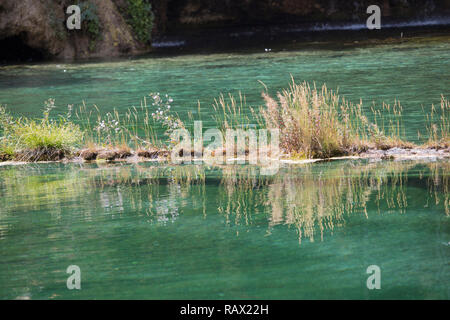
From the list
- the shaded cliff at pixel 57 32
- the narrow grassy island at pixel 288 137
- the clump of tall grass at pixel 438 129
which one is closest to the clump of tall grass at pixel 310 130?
the narrow grassy island at pixel 288 137

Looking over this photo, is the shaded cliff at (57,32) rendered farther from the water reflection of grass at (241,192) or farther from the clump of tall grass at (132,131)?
the water reflection of grass at (241,192)

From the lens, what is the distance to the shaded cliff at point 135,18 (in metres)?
27.1

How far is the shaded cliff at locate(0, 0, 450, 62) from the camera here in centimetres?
2708

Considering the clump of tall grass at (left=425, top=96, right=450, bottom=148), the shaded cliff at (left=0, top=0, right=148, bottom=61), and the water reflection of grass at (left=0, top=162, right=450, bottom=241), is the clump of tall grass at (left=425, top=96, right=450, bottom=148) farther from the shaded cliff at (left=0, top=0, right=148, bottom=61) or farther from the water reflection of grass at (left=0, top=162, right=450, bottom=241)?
the shaded cliff at (left=0, top=0, right=148, bottom=61)

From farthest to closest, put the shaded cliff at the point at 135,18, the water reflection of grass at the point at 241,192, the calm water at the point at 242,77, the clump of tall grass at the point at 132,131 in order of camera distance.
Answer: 1. the shaded cliff at the point at 135,18
2. the calm water at the point at 242,77
3. the clump of tall grass at the point at 132,131
4. the water reflection of grass at the point at 241,192

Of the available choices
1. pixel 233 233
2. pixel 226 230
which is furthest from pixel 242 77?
pixel 233 233

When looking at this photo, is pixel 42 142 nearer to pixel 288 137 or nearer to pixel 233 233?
pixel 288 137

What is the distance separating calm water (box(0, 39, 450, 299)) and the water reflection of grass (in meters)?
0.02

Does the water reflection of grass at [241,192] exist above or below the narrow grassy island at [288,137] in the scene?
below

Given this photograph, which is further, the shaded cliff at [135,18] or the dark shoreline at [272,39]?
the shaded cliff at [135,18]

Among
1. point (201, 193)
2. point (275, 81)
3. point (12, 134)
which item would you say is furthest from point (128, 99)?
point (201, 193)

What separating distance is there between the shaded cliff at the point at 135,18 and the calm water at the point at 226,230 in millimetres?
17467

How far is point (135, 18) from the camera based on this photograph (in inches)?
1153

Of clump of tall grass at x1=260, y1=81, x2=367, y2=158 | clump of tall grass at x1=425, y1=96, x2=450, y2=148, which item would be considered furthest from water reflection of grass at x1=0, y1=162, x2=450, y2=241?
clump of tall grass at x1=425, y1=96, x2=450, y2=148
